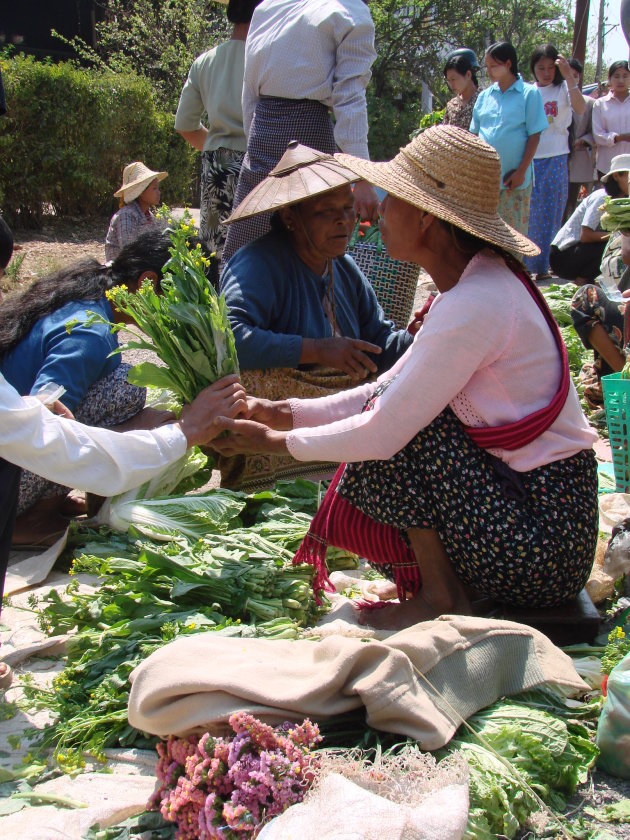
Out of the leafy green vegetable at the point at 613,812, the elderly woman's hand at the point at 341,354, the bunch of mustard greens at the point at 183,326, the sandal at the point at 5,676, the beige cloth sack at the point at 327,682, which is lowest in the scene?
the leafy green vegetable at the point at 613,812

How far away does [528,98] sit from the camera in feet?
25.6

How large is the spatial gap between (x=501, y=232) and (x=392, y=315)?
7.67ft

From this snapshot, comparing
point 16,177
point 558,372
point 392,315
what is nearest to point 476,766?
point 558,372

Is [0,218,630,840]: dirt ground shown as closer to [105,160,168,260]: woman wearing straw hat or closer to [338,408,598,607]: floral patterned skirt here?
[105,160,168,260]: woman wearing straw hat

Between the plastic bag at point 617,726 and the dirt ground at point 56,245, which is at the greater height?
the dirt ground at point 56,245

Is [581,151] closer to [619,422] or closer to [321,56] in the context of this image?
[321,56]

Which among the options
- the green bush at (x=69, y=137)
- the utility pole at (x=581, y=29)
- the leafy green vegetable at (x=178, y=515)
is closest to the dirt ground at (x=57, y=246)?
the green bush at (x=69, y=137)

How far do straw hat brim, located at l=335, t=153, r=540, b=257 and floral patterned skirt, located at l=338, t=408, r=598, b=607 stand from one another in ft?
1.77

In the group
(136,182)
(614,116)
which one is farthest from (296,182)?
(614,116)

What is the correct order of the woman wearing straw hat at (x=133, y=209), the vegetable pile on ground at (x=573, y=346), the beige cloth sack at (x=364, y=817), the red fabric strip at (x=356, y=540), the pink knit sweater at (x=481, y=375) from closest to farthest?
the beige cloth sack at (x=364, y=817) → the pink knit sweater at (x=481, y=375) → the red fabric strip at (x=356, y=540) → the vegetable pile on ground at (x=573, y=346) → the woman wearing straw hat at (x=133, y=209)

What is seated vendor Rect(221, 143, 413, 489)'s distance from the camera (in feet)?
12.5

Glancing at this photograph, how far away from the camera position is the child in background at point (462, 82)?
800 centimetres

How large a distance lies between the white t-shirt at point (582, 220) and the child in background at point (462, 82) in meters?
2.05

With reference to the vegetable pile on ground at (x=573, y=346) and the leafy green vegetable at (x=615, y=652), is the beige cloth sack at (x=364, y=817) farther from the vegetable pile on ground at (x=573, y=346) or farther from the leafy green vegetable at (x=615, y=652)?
the vegetable pile on ground at (x=573, y=346)
